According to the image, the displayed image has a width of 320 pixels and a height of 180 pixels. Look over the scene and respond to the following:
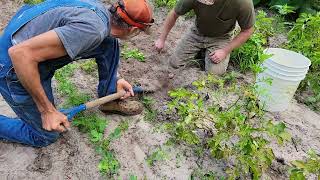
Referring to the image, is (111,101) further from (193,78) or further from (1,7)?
(1,7)

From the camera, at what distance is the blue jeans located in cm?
284

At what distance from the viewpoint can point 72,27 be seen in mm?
2463

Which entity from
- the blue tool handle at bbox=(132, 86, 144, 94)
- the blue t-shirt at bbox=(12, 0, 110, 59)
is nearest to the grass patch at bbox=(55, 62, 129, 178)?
the blue tool handle at bbox=(132, 86, 144, 94)

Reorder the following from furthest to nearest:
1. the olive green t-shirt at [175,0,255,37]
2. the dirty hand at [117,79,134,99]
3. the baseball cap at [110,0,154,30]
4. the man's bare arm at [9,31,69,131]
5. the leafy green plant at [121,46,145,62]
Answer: the leafy green plant at [121,46,145,62] < the olive green t-shirt at [175,0,255,37] < the dirty hand at [117,79,134,99] < the baseball cap at [110,0,154,30] < the man's bare arm at [9,31,69,131]

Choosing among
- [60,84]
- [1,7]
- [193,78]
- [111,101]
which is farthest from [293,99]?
[1,7]

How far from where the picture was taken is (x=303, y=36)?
14.9ft

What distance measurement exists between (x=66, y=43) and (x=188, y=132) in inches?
47.0

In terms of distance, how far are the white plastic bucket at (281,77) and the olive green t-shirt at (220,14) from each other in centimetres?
44

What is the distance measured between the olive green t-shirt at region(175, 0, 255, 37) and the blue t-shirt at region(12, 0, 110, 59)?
1.73 metres

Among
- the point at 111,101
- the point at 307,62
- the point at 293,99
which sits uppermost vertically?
the point at 307,62

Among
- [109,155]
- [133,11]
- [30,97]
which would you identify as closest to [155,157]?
[109,155]

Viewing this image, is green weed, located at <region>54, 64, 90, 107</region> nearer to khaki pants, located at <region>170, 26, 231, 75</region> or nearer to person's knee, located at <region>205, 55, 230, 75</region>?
khaki pants, located at <region>170, 26, 231, 75</region>

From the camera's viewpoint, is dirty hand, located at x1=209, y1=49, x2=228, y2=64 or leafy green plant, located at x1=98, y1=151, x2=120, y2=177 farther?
dirty hand, located at x1=209, y1=49, x2=228, y2=64

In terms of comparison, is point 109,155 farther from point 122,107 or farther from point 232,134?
point 232,134
